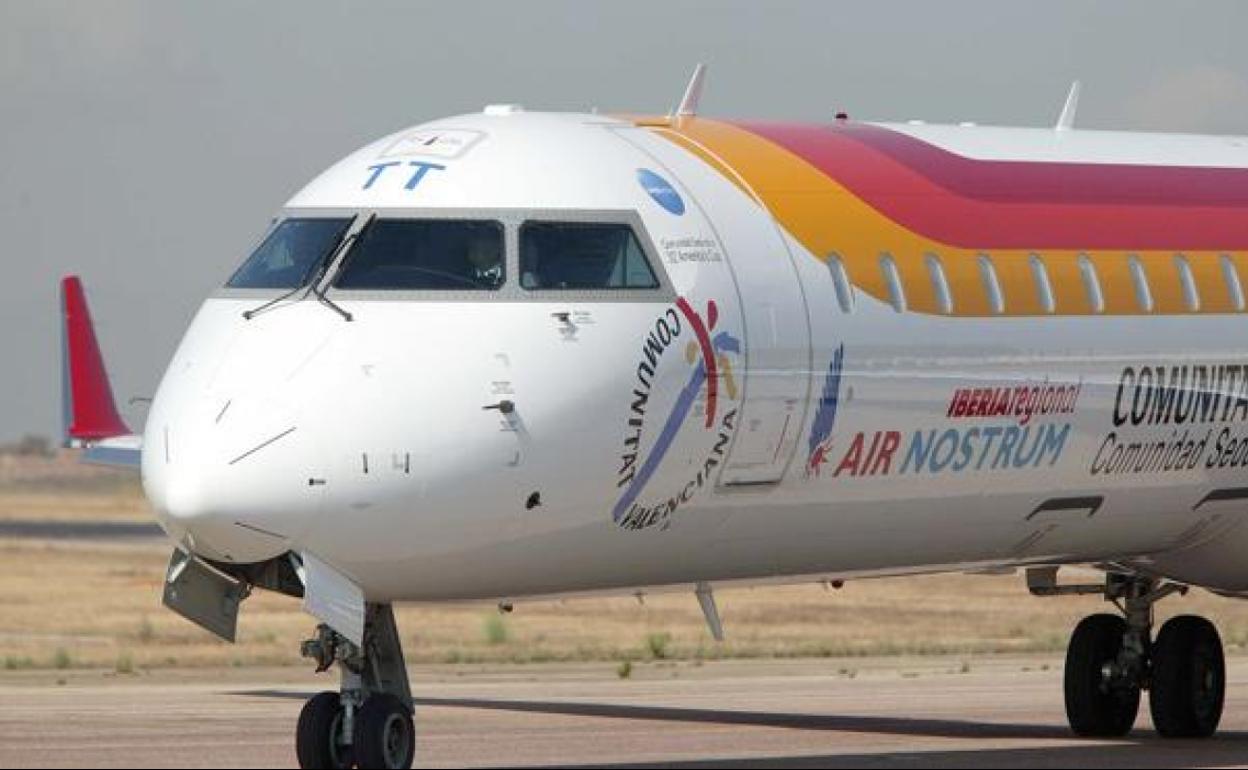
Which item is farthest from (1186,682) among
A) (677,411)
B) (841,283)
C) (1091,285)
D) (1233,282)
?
(677,411)

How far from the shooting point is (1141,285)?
86.8ft

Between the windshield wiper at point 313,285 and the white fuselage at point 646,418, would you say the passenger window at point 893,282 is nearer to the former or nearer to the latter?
the white fuselage at point 646,418

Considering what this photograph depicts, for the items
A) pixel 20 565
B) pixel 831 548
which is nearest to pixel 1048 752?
pixel 831 548

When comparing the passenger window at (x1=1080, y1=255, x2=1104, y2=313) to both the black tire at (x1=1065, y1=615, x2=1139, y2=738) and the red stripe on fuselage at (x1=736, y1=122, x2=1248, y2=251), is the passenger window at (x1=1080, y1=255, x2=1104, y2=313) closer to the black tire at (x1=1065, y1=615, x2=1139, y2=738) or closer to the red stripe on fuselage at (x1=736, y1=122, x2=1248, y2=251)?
the red stripe on fuselage at (x1=736, y1=122, x2=1248, y2=251)

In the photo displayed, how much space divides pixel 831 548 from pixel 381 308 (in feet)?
15.2

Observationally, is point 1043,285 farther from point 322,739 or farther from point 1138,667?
point 322,739

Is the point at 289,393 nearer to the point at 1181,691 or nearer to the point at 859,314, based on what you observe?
the point at 859,314

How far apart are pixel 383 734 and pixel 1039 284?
7.12 metres

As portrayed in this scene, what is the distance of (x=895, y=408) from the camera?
24.1 meters

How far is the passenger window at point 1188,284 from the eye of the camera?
26859 mm

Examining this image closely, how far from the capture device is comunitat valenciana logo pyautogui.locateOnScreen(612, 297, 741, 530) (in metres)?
22.0

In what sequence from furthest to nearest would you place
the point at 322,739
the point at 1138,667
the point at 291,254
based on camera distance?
1. the point at 1138,667
2. the point at 291,254
3. the point at 322,739

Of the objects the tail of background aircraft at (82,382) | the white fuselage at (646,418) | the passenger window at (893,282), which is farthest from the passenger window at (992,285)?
the tail of background aircraft at (82,382)

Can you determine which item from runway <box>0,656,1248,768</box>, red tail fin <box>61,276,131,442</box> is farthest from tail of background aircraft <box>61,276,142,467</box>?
runway <box>0,656,1248,768</box>
